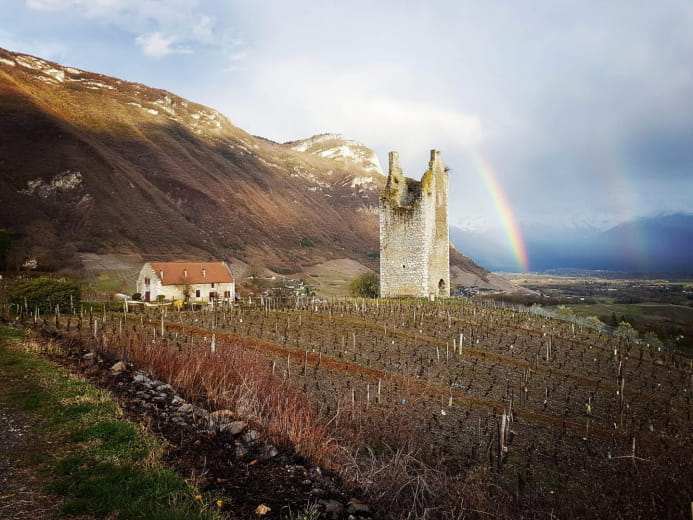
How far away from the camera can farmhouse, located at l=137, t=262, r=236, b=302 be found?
49.9 m

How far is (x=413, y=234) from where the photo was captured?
120ft

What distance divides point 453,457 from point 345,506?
14.4 ft

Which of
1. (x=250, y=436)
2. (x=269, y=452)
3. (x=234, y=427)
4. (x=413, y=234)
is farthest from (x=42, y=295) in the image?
(x=413, y=234)

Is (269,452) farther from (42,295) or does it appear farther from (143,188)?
(143,188)

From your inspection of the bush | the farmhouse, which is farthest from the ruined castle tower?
the bush

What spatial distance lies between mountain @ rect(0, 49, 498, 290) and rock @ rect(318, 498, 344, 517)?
63379 millimetres

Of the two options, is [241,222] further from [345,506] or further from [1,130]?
[345,506]

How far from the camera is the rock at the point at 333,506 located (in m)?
5.45

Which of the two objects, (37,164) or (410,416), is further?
(37,164)

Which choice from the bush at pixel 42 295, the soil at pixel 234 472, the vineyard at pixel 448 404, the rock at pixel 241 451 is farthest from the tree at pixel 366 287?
the rock at pixel 241 451

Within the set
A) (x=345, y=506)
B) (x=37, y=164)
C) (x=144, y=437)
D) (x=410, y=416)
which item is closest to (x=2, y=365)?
(x=144, y=437)

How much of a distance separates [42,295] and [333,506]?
26.2 meters

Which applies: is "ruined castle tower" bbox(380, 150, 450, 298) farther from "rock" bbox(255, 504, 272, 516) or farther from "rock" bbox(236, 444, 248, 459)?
"rock" bbox(255, 504, 272, 516)

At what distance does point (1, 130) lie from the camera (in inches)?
3829
